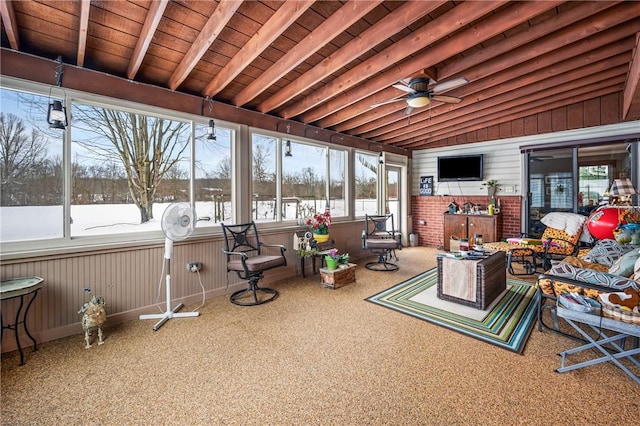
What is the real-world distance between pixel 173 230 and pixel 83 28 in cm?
186

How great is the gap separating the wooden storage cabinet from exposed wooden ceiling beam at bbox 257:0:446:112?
4553 mm

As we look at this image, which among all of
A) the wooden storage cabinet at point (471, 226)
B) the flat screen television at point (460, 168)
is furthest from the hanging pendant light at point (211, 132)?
the flat screen television at point (460, 168)

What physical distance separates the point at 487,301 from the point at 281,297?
2.49 metres

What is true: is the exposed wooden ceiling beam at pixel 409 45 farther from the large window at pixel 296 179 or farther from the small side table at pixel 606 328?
the small side table at pixel 606 328

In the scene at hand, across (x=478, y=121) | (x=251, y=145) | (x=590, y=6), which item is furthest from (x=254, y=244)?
(x=478, y=121)

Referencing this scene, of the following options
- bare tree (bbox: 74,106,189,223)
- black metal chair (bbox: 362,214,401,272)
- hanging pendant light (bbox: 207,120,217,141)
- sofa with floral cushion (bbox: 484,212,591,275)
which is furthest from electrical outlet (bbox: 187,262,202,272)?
sofa with floral cushion (bbox: 484,212,591,275)

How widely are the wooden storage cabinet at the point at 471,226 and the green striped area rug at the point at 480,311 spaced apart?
5.76 feet

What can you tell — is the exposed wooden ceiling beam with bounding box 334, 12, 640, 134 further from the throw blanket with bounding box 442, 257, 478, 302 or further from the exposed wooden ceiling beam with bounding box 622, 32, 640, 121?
the throw blanket with bounding box 442, 257, 478, 302

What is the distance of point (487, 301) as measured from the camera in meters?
3.24

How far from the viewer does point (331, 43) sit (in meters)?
2.75

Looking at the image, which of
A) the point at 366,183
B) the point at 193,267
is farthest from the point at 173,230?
the point at 366,183

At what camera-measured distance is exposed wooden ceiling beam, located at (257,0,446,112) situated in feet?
7.11

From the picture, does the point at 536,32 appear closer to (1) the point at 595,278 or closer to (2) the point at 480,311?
(1) the point at 595,278

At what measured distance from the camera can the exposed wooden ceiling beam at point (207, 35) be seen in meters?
2.08
